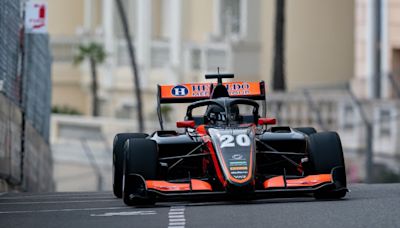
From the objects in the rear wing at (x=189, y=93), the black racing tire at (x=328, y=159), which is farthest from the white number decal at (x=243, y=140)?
the rear wing at (x=189, y=93)

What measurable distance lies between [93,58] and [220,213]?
37045 millimetres

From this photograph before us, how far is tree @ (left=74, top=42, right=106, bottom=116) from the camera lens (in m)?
53.9

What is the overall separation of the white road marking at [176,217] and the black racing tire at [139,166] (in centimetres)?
50

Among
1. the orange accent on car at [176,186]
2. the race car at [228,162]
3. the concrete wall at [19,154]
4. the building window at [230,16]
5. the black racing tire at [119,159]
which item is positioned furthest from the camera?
the building window at [230,16]

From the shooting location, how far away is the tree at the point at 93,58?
53906 mm

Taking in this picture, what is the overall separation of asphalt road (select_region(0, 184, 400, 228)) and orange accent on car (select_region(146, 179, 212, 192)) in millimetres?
203

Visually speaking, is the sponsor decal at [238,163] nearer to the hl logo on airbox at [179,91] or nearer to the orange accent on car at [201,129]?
the orange accent on car at [201,129]

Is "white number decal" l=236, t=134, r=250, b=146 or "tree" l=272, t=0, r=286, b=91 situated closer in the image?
"white number decal" l=236, t=134, r=250, b=146

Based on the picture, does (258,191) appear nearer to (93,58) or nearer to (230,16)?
(230,16)

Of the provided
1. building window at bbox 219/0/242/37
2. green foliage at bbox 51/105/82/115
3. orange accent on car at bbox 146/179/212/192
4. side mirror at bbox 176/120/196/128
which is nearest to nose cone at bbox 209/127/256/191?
orange accent on car at bbox 146/179/212/192

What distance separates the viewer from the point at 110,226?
16.4m

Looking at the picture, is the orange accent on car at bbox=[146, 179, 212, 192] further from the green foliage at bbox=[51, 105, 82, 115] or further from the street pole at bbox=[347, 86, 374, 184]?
the green foliage at bbox=[51, 105, 82, 115]

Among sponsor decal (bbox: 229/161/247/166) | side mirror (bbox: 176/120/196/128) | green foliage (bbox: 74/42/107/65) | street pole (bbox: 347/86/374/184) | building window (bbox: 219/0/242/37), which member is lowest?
street pole (bbox: 347/86/374/184)

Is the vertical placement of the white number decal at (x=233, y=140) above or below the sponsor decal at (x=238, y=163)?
above
